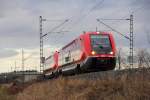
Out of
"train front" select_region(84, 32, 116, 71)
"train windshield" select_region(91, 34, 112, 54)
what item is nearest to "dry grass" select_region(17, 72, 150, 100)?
"train front" select_region(84, 32, 116, 71)

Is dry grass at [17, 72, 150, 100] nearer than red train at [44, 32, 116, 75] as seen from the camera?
Yes

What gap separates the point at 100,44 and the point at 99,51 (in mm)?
710

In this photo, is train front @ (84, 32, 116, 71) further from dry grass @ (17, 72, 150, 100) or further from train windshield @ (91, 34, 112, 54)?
dry grass @ (17, 72, 150, 100)

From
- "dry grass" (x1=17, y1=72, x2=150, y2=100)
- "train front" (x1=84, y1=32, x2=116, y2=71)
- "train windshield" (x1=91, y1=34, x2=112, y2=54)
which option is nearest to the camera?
"dry grass" (x1=17, y1=72, x2=150, y2=100)

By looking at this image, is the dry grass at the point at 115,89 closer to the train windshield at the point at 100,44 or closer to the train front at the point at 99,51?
the train front at the point at 99,51

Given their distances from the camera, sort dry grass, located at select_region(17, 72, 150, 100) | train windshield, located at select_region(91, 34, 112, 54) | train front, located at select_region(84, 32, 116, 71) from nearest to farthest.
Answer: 1. dry grass, located at select_region(17, 72, 150, 100)
2. train front, located at select_region(84, 32, 116, 71)
3. train windshield, located at select_region(91, 34, 112, 54)

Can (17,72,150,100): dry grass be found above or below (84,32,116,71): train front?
below

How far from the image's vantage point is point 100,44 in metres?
32.8

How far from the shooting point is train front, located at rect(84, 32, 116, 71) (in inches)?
1253

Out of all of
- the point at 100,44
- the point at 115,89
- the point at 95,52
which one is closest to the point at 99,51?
the point at 95,52

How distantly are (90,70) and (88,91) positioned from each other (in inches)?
530

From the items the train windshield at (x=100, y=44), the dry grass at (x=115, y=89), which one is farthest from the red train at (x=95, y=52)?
the dry grass at (x=115, y=89)

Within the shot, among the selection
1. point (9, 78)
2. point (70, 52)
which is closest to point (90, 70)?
point (70, 52)

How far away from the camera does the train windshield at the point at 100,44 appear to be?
32312mm
